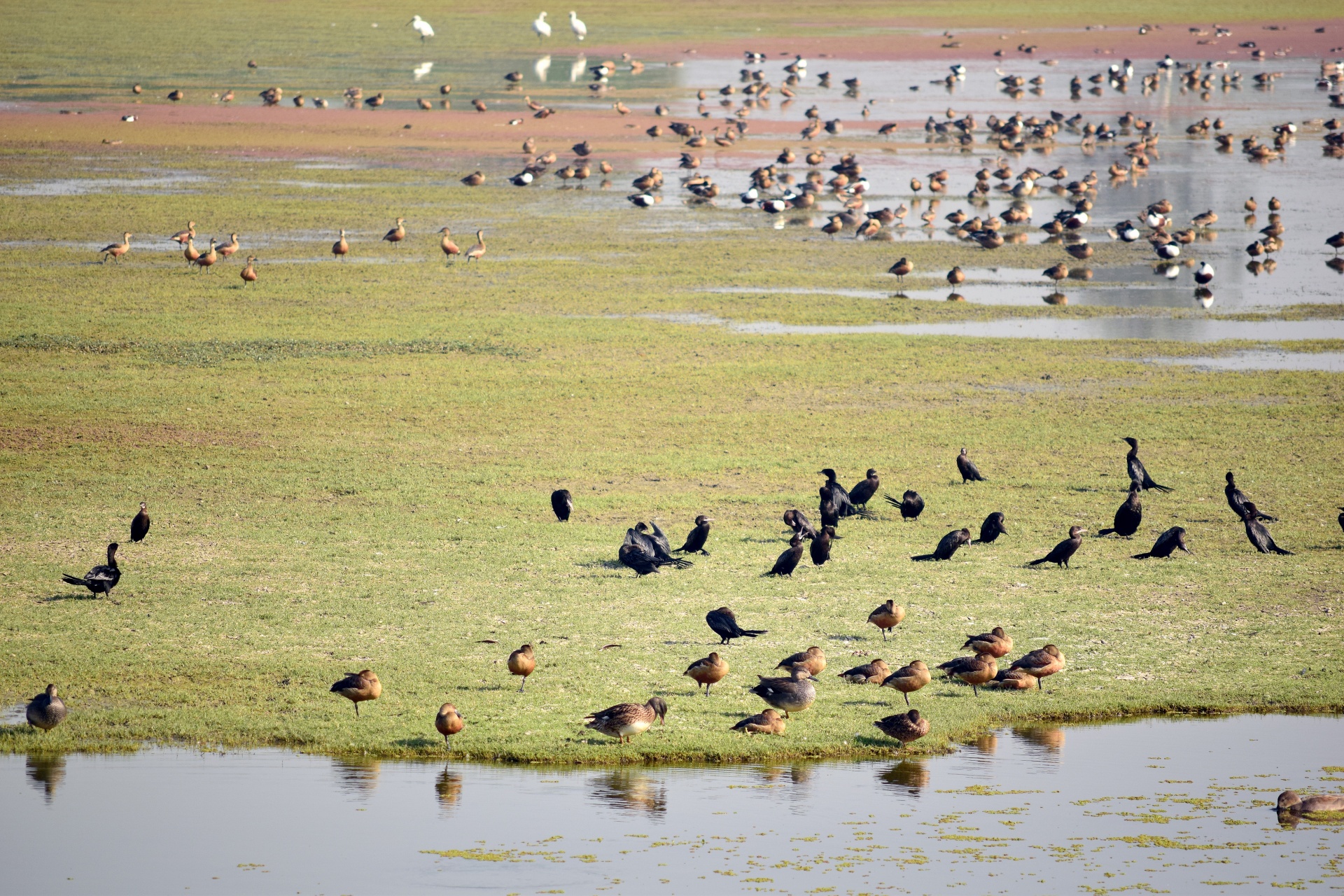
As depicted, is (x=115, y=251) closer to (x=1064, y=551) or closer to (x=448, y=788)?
(x=1064, y=551)

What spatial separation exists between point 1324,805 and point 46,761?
32.6 feet

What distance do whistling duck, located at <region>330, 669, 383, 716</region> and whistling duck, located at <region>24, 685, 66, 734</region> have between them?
86.0 inches

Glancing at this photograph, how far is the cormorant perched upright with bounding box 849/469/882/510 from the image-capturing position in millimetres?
19016

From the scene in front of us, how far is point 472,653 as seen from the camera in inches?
558

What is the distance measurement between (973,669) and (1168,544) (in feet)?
16.3

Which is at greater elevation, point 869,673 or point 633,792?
point 869,673

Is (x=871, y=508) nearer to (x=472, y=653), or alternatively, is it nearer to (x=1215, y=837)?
(x=472, y=653)

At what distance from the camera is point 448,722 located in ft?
38.9

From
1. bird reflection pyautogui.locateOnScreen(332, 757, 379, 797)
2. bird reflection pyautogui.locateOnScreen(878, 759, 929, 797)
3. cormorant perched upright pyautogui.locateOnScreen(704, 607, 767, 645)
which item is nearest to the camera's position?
bird reflection pyautogui.locateOnScreen(332, 757, 379, 797)

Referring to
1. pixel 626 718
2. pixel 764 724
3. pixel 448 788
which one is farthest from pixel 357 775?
pixel 764 724

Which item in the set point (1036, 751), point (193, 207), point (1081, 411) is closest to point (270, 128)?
point (193, 207)

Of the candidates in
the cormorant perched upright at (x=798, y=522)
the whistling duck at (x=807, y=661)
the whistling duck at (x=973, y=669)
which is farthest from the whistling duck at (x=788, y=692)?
the cormorant perched upright at (x=798, y=522)

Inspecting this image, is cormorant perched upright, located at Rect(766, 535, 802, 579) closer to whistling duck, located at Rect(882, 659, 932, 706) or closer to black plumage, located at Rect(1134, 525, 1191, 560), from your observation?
whistling duck, located at Rect(882, 659, 932, 706)

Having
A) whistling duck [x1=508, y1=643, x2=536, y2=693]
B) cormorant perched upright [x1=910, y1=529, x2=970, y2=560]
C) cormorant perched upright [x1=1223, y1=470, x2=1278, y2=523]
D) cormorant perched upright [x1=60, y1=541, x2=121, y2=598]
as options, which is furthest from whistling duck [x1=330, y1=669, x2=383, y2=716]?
cormorant perched upright [x1=1223, y1=470, x2=1278, y2=523]
